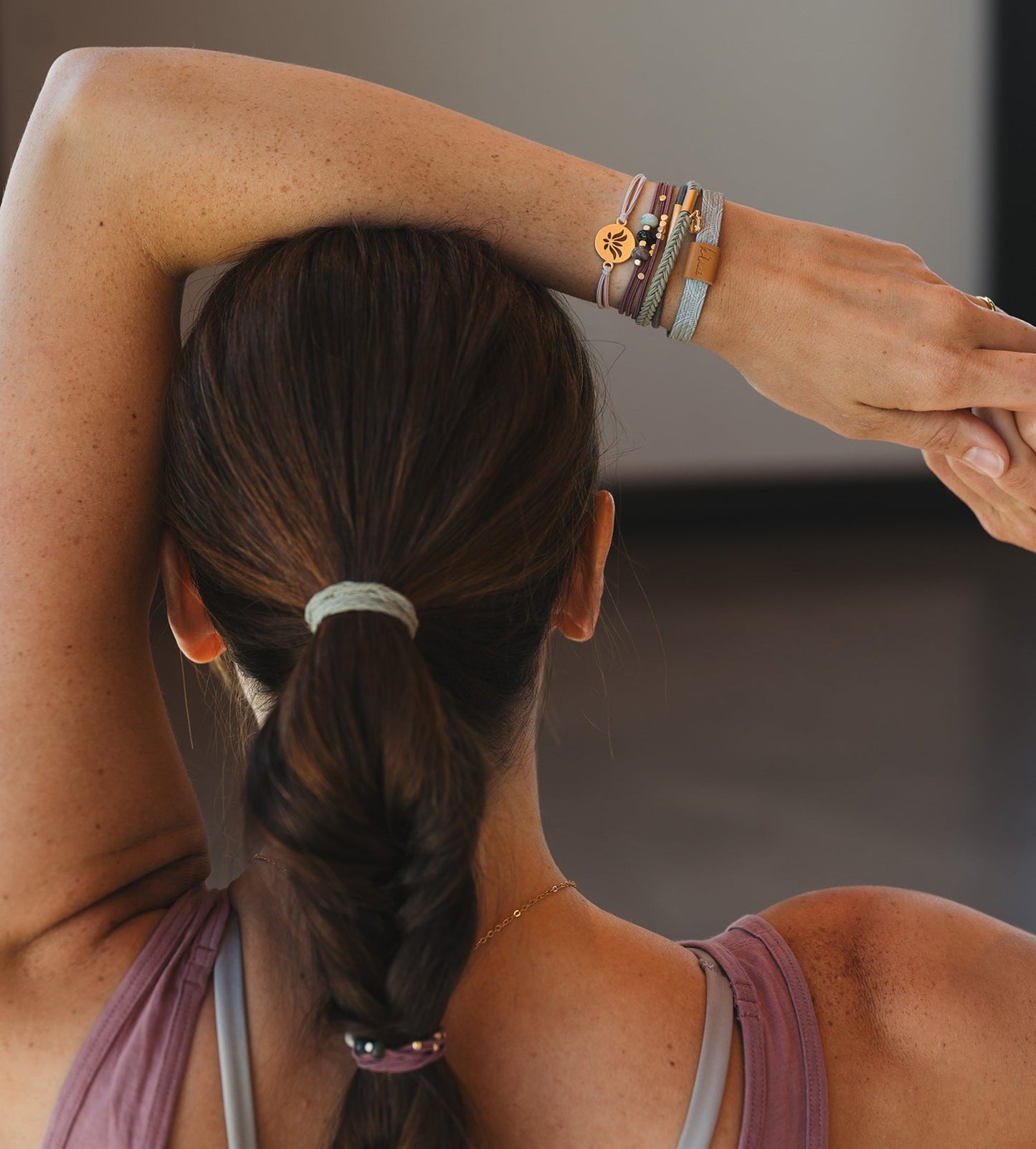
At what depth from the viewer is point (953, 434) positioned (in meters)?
0.99

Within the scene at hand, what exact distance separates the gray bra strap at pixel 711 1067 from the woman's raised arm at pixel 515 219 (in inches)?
18.3

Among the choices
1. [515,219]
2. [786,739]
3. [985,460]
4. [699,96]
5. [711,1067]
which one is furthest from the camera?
[699,96]

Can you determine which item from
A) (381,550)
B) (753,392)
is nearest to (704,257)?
(381,550)

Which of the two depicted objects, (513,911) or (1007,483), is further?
(1007,483)

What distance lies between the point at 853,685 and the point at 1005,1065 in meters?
2.79

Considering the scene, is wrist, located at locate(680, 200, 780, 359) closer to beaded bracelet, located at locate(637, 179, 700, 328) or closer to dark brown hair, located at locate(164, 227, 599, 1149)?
beaded bracelet, located at locate(637, 179, 700, 328)

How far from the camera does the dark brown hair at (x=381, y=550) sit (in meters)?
0.62

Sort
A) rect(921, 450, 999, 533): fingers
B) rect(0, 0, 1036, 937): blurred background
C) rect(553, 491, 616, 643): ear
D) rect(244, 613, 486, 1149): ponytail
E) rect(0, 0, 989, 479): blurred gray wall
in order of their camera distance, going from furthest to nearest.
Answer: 1. rect(0, 0, 989, 479): blurred gray wall
2. rect(0, 0, 1036, 937): blurred background
3. rect(921, 450, 999, 533): fingers
4. rect(553, 491, 616, 643): ear
5. rect(244, 613, 486, 1149): ponytail

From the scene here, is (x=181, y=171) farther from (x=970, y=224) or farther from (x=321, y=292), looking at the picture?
(x=970, y=224)

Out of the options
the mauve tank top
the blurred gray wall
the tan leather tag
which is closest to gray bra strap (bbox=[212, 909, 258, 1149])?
the mauve tank top

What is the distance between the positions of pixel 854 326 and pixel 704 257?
128 millimetres

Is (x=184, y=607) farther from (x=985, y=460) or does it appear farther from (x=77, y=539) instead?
(x=985, y=460)

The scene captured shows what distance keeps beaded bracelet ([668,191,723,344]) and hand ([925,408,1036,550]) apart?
28cm

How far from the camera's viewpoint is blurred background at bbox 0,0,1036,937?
3.33 m
